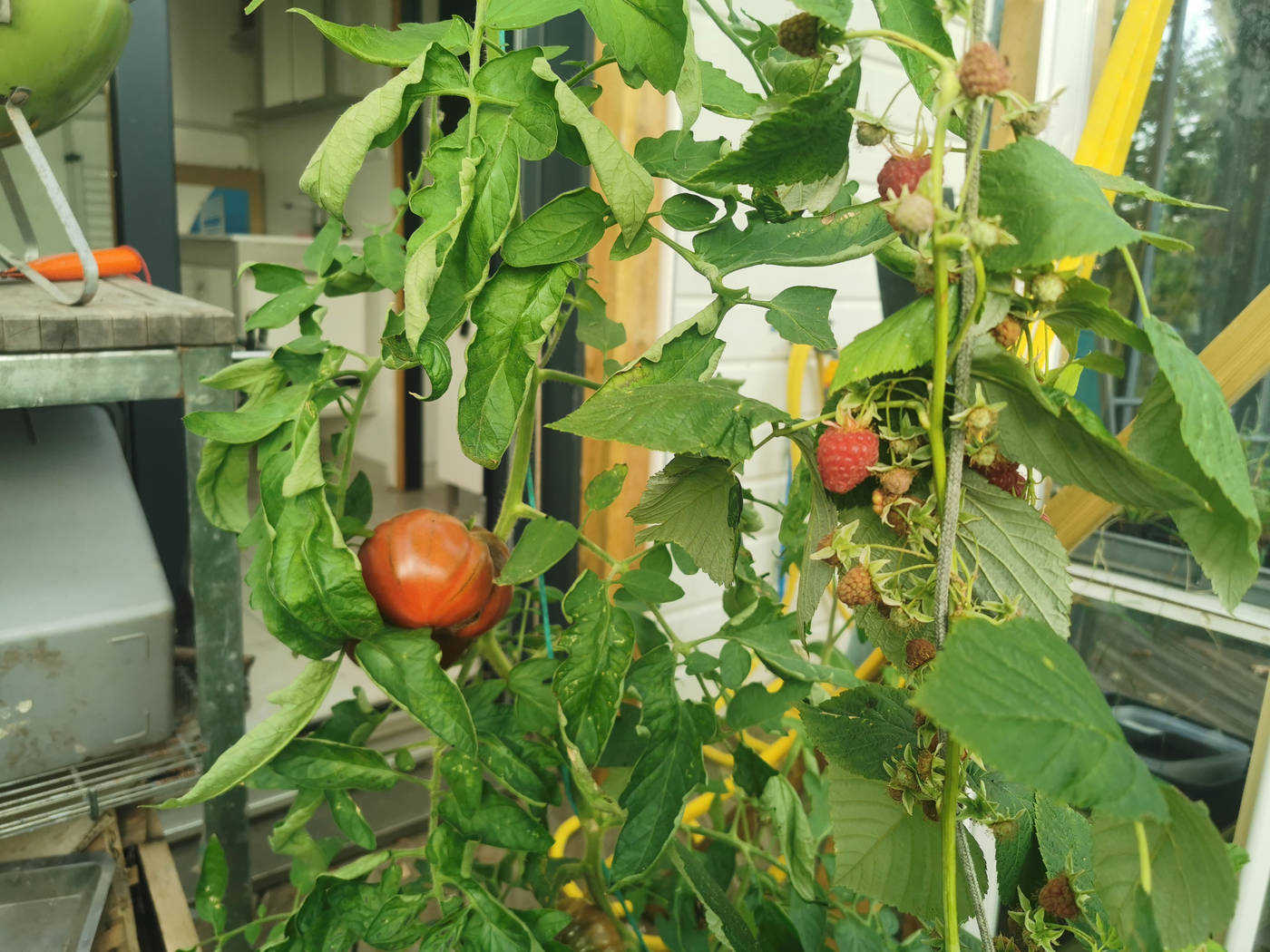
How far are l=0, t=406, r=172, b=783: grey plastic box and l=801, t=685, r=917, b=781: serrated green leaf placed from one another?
57 cm

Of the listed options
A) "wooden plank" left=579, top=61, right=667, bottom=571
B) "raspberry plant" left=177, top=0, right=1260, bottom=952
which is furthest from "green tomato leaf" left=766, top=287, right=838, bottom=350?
"wooden plank" left=579, top=61, right=667, bottom=571

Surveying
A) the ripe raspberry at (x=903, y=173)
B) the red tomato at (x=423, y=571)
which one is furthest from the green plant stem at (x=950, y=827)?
the red tomato at (x=423, y=571)

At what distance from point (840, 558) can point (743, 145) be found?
17 cm

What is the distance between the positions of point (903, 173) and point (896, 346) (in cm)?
7

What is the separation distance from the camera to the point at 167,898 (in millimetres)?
854

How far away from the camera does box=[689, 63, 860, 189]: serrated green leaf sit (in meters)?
0.33

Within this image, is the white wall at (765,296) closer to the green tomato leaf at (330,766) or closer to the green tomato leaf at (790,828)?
the green tomato leaf at (790,828)

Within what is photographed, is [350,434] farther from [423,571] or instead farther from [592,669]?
[592,669]

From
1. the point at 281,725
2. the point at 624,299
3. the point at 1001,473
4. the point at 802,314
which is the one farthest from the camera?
the point at 624,299

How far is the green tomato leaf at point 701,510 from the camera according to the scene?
1.41 ft

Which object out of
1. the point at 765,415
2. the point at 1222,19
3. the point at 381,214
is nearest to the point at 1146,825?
the point at 765,415

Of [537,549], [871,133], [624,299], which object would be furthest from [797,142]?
[624,299]

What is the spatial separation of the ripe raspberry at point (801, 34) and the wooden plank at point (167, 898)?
794 millimetres

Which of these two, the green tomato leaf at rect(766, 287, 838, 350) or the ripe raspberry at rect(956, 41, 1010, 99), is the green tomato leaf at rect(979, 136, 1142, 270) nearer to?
the ripe raspberry at rect(956, 41, 1010, 99)
